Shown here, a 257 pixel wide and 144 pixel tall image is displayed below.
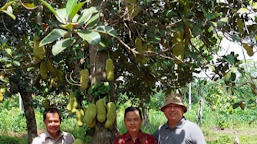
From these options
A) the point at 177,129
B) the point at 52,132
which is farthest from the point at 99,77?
the point at 177,129

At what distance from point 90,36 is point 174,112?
994 mm

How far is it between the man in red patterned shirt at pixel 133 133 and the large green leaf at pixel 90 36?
2.79 ft

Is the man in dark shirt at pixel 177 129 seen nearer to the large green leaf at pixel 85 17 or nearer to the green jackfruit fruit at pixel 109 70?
the green jackfruit fruit at pixel 109 70

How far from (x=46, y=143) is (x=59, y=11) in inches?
42.5

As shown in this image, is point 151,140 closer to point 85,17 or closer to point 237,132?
point 85,17

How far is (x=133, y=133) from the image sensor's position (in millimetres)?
1943

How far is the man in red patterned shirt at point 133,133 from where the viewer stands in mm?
1924

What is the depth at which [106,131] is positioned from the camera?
196 centimetres

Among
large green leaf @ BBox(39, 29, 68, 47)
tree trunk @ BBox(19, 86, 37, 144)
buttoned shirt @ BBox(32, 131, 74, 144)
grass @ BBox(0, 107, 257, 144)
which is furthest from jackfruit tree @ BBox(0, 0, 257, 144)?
grass @ BBox(0, 107, 257, 144)

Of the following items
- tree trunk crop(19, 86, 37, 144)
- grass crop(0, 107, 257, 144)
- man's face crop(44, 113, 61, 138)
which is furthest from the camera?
grass crop(0, 107, 257, 144)

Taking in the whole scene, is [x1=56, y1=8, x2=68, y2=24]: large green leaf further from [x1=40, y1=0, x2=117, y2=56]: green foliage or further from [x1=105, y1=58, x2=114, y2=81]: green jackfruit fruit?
[x1=105, y1=58, x2=114, y2=81]: green jackfruit fruit

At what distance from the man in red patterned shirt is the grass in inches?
208

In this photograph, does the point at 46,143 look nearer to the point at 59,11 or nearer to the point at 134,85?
the point at 59,11

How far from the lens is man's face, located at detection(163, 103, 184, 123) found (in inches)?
77.9
